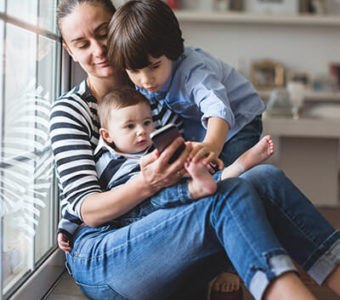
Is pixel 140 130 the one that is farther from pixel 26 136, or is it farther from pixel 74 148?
pixel 26 136

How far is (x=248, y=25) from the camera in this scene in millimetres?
4684

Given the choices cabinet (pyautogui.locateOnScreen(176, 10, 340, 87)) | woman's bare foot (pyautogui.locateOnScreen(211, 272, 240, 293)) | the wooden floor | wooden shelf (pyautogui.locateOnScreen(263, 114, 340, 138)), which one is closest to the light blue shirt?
woman's bare foot (pyautogui.locateOnScreen(211, 272, 240, 293))

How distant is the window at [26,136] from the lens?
1.11 meters

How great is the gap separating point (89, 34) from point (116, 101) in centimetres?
20

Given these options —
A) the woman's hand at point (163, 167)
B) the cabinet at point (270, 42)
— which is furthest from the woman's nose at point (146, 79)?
the cabinet at point (270, 42)

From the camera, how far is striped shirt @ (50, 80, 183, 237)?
1.24 meters

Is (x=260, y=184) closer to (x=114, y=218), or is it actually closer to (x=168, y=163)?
(x=168, y=163)

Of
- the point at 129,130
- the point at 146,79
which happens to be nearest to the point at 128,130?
the point at 129,130

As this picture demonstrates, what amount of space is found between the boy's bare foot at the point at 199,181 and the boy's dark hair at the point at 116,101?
326 millimetres

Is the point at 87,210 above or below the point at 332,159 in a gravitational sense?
above

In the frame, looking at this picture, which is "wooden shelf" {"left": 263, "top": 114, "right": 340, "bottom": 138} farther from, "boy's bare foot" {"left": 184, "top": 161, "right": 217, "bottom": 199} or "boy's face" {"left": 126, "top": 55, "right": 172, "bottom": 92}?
"boy's bare foot" {"left": 184, "top": 161, "right": 217, "bottom": 199}

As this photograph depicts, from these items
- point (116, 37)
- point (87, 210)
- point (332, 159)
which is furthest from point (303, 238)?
point (332, 159)

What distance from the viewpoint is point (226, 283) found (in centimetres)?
155

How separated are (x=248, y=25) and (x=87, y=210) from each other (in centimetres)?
383
